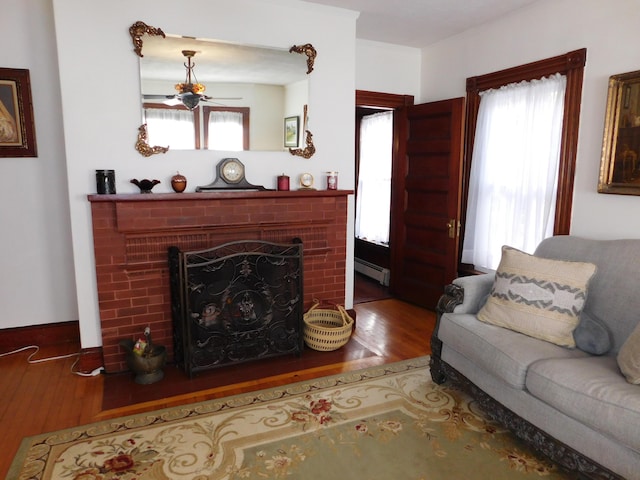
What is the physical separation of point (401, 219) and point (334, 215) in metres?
1.23

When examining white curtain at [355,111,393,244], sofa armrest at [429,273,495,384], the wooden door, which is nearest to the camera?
sofa armrest at [429,273,495,384]

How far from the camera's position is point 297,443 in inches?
85.6

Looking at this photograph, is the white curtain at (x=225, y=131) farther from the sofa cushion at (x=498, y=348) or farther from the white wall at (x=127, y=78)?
the sofa cushion at (x=498, y=348)

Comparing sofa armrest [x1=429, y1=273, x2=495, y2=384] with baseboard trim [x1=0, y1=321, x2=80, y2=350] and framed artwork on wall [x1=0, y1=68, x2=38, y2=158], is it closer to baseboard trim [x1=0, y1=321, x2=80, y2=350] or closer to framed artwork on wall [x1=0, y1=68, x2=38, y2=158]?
baseboard trim [x1=0, y1=321, x2=80, y2=350]

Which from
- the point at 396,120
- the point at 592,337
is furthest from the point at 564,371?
the point at 396,120

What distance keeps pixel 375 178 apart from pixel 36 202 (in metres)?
3.44

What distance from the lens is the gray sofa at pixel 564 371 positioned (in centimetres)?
170

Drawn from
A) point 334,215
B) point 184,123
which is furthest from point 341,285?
point 184,123

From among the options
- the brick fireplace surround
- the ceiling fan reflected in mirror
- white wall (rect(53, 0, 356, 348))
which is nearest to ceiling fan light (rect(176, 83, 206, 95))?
the ceiling fan reflected in mirror

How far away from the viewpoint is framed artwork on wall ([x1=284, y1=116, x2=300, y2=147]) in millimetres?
3250

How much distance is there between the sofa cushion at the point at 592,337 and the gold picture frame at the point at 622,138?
3.06 ft

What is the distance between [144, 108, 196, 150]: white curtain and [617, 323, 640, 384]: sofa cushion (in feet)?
8.91

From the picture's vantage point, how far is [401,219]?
4.42 metres

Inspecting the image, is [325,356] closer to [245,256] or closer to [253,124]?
[245,256]
